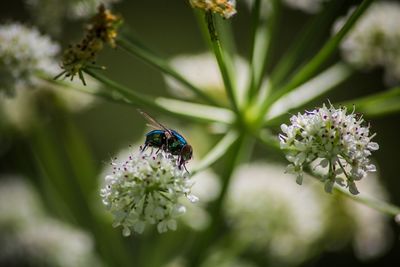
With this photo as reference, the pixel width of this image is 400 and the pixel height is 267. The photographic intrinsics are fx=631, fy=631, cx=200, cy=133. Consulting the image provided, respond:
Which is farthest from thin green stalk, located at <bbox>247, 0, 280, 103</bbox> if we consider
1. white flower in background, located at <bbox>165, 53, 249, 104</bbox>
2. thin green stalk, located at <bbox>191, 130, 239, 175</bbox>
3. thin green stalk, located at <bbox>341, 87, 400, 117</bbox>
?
white flower in background, located at <bbox>165, 53, 249, 104</bbox>

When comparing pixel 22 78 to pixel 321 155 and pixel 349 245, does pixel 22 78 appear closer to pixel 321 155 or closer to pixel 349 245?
pixel 321 155

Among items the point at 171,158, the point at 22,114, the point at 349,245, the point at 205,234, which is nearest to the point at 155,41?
the point at 22,114

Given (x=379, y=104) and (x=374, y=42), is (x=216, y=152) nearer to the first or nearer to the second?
(x=379, y=104)

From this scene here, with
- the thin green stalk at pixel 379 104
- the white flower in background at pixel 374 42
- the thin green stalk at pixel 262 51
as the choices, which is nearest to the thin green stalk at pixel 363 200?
the thin green stalk at pixel 262 51

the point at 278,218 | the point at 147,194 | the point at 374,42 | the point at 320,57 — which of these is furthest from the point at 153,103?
the point at 374,42

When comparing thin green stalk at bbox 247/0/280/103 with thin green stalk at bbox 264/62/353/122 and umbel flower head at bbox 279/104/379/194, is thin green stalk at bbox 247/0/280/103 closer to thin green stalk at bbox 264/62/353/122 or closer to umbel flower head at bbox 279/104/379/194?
thin green stalk at bbox 264/62/353/122
